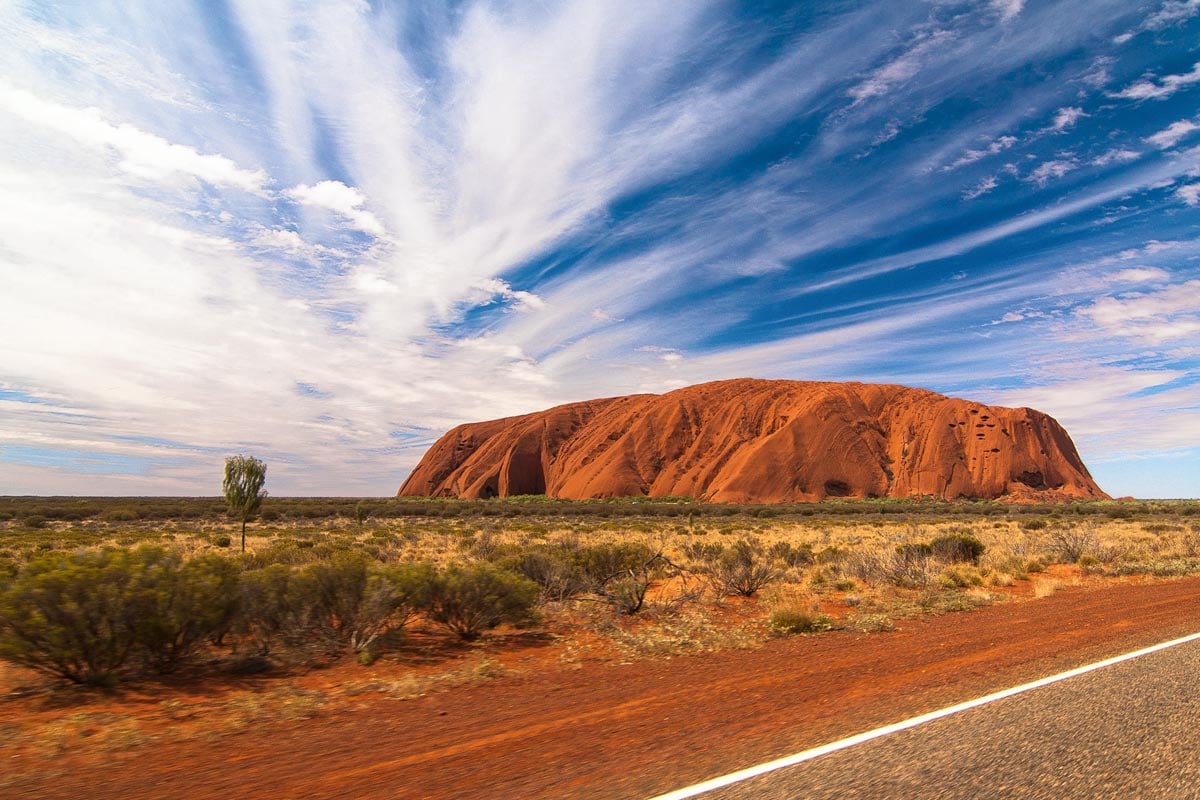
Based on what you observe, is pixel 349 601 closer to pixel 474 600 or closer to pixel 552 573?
pixel 474 600

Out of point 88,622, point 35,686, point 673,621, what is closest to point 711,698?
point 673,621

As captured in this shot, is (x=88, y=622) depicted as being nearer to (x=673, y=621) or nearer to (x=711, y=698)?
(x=711, y=698)

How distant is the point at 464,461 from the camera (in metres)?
117

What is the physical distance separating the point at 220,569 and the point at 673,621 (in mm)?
6661

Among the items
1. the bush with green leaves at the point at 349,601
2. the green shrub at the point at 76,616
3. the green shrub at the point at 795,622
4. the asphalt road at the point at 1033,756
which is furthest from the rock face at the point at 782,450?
the green shrub at the point at 76,616

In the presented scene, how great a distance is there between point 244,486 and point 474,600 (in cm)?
1959

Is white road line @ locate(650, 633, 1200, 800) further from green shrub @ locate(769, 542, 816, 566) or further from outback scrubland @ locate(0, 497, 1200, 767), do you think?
green shrub @ locate(769, 542, 816, 566)

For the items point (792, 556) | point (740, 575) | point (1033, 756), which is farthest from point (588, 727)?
point (792, 556)

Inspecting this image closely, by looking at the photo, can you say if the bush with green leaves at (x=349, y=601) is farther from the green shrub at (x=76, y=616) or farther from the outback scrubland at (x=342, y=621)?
the green shrub at (x=76, y=616)

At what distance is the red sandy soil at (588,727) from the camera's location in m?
4.32

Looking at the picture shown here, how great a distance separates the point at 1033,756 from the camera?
4395 millimetres

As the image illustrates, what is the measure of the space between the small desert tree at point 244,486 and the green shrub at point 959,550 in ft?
79.4

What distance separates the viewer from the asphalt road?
3898 mm

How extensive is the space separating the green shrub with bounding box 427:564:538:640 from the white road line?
557cm
